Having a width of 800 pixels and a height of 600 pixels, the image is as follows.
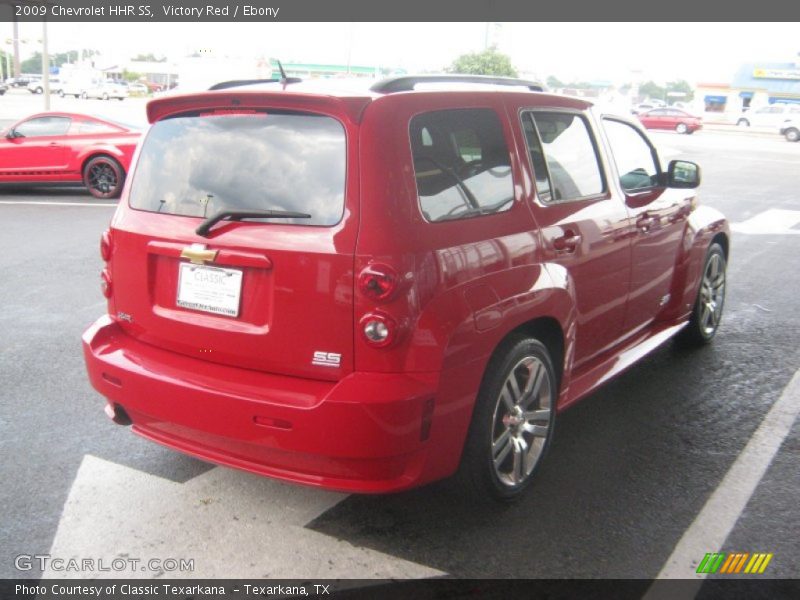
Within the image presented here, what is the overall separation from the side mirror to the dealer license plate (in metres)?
3.20

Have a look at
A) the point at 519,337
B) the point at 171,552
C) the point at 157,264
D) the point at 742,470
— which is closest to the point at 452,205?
the point at 519,337

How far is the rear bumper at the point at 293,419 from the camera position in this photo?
2938 mm

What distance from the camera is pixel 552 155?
3.94 meters

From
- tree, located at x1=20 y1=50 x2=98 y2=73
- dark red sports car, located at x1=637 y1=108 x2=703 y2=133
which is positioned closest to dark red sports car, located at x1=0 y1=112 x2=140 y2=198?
dark red sports car, located at x1=637 y1=108 x2=703 y2=133

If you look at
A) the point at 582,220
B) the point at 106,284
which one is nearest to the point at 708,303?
the point at 582,220

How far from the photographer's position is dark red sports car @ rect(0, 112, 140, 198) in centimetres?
1338

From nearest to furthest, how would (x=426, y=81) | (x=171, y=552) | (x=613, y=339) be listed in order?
1. (x=171, y=552)
2. (x=426, y=81)
3. (x=613, y=339)

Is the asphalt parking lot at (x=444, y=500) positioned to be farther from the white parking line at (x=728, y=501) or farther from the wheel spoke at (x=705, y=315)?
the wheel spoke at (x=705, y=315)

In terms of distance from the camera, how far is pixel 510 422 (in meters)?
3.59

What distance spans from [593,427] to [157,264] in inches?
99.5

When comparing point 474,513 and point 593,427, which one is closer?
point 474,513

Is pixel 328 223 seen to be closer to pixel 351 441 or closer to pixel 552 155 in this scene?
pixel 351 441

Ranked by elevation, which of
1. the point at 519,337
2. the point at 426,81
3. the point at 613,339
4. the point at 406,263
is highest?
the point at 426,81
